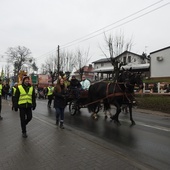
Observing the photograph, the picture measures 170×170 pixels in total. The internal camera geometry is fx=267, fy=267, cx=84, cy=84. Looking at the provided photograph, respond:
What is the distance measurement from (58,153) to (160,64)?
116 feet

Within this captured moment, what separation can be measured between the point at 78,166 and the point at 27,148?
190 cm

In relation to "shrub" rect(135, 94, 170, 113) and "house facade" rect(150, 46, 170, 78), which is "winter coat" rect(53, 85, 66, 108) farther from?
"house facade" rect(150, 46, 170, 78)

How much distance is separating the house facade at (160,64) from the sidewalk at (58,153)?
31964 millimetres

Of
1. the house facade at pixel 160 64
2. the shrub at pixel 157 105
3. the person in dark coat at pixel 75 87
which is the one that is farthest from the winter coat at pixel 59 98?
the house facade at pixel 160 64

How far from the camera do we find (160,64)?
39.1 m

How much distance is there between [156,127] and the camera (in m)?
9.88

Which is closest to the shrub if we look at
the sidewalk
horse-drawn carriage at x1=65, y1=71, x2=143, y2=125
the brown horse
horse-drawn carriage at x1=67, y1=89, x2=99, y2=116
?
horse-drawn carriage at x1=65, y1=71, x2=143, y2=125

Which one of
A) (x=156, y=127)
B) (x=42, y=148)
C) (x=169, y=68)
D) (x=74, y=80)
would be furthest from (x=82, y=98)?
(x=169, y=68)

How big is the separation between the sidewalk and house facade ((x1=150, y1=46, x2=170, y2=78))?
105ft

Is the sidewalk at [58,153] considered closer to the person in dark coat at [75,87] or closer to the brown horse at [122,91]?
the brown horse at [122,91]

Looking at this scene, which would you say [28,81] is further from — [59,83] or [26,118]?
[59,83]

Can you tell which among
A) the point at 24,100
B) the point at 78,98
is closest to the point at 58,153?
the point at 24,100

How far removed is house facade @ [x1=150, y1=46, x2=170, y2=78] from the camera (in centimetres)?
3800

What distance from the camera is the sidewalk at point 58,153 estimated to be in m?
5.23
